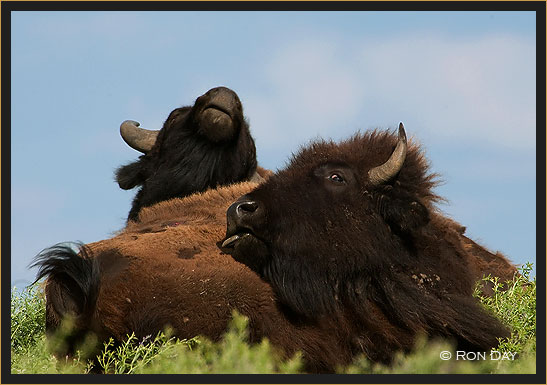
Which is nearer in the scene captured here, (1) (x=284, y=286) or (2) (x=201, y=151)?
(1) (x=284, y=286)

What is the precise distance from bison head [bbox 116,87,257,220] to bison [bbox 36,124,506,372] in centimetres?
173

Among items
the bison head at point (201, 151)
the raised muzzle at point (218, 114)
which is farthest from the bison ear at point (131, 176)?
the raised muzzle at point (218, 114)

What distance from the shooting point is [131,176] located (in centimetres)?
896

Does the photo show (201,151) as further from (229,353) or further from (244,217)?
(229,353)

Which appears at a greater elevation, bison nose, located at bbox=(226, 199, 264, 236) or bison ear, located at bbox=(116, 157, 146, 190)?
bison ear, located at bbox=(116, 157, 146, 190)

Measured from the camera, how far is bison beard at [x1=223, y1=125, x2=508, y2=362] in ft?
19.4

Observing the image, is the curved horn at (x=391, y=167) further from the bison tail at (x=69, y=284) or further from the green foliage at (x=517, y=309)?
the bison tail at (x=69, y=284)

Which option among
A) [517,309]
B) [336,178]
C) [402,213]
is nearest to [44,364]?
[336,178]

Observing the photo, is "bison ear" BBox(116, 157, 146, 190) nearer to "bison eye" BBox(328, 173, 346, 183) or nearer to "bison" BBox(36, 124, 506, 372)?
"bison" BBox(36, 124, 506, 372)

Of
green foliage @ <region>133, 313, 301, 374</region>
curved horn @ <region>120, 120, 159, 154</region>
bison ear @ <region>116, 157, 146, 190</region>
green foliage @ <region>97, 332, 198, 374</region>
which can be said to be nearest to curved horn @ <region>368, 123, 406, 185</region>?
green foliage @ <region>133, 313, 301, 374</region>

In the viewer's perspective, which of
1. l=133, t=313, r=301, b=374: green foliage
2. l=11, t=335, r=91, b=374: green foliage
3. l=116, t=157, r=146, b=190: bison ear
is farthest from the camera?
l=116, t=157, r=146, b=190: bison ear

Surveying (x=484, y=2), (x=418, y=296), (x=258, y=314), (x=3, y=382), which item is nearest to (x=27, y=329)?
(x=258, y=314)

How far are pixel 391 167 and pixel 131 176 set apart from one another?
3520 millimetres

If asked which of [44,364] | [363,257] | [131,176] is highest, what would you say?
[131,176]
